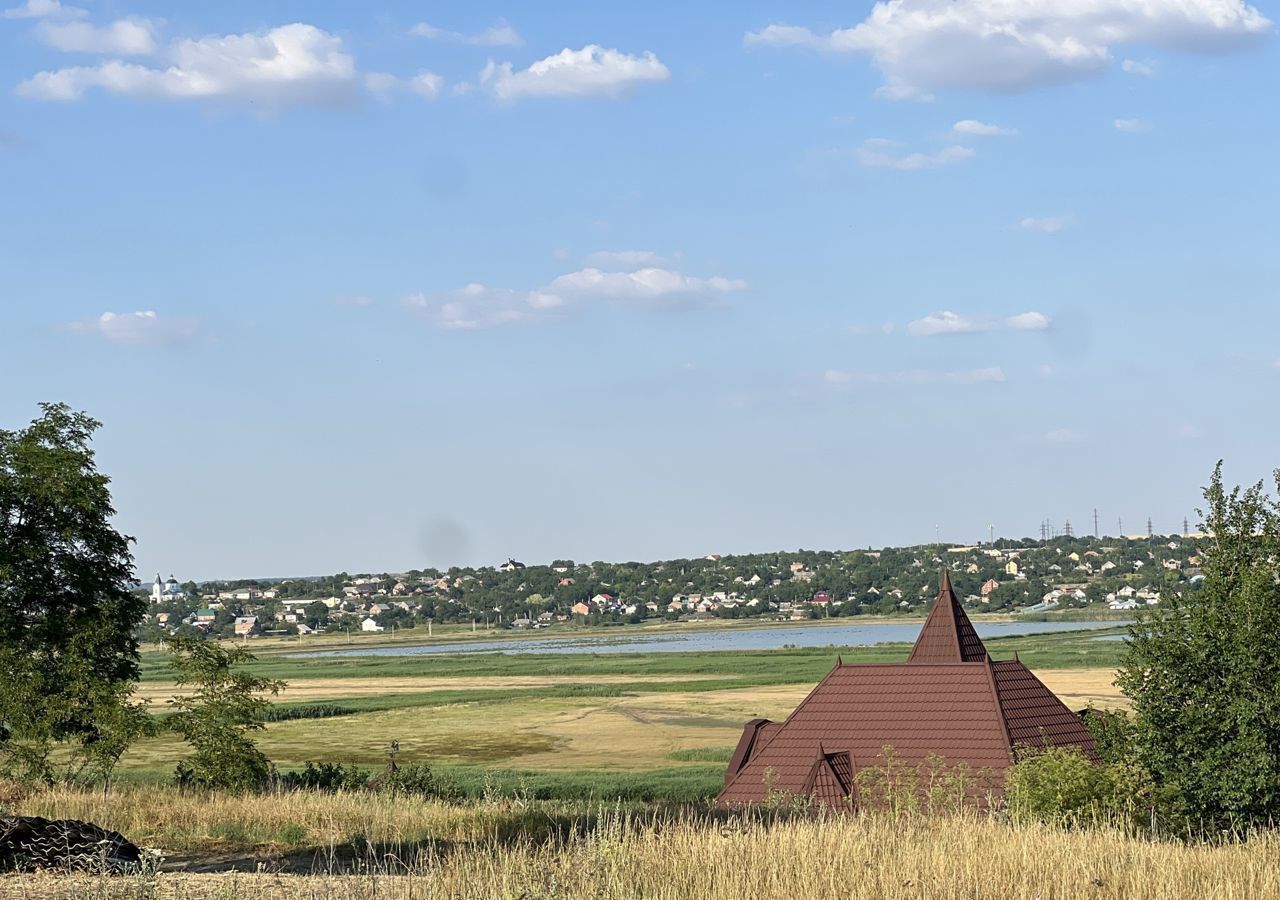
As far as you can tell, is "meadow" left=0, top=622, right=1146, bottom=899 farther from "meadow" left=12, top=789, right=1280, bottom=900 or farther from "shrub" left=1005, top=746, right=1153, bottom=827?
"shrub" left=1005, top=746, right=1153, bottom=827

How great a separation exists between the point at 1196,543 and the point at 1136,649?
4.03 m

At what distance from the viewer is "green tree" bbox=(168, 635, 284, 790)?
30219 millimetres

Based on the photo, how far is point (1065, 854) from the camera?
32.4 feet

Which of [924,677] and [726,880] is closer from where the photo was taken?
[726,880]

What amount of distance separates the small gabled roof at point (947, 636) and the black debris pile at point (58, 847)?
33086 mm

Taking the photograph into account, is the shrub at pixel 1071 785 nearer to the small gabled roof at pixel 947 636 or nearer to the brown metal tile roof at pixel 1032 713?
the brown metal tile roof at pixel 1032 713

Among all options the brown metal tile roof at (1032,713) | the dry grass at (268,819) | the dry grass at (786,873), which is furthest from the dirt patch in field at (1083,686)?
the dry grass at (786,873)

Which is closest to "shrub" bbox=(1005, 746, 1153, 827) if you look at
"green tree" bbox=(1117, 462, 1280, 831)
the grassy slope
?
"green tree" bbox=(1117, 462, 1280, 831)

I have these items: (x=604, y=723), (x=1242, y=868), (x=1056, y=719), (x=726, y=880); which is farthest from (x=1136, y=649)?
(x=604, y=723)

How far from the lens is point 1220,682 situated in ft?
94.9

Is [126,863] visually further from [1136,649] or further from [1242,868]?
[1136,649]

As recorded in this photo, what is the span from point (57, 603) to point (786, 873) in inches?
1034

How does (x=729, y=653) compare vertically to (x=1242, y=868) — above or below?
below

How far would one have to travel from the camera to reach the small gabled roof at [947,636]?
41906 millimetres
